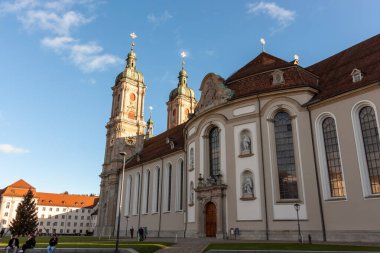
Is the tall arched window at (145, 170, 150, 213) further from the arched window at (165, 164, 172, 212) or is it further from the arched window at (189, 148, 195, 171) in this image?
the arched window at (189, 148, 195, 171)

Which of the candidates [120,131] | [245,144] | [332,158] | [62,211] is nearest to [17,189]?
[62,211]

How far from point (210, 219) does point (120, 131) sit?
3200 centimetres

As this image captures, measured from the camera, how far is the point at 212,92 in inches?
1252

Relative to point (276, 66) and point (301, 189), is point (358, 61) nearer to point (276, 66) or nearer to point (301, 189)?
point (276, 66)

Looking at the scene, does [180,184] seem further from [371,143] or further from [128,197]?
[371,143]

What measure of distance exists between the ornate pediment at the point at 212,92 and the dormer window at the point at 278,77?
4.11 meters

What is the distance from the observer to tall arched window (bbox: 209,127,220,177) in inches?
1188

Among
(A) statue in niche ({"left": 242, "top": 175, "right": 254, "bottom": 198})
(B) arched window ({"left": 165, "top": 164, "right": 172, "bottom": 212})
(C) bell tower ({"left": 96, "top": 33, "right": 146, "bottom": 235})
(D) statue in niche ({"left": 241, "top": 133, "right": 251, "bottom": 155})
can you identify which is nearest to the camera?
(A) statue in niche ({"left": 242, "top": 175, "right": 254, "bottom": 198})

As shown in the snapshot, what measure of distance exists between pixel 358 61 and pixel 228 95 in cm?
1081

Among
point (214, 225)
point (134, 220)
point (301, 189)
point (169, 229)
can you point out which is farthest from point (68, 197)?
point (301, 189)

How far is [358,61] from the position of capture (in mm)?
26547

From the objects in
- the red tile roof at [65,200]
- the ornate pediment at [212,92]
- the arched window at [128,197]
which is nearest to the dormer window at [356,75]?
the ornate pediment at [212,92]

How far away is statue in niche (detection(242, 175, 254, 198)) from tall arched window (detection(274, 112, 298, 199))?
233cm

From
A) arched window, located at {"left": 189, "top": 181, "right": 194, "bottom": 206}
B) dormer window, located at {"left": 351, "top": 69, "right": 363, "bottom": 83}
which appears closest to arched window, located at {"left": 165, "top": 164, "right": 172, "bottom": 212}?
arched window, located at {"left": 189, "top": 181, "right": 194, "bottom": 206}
